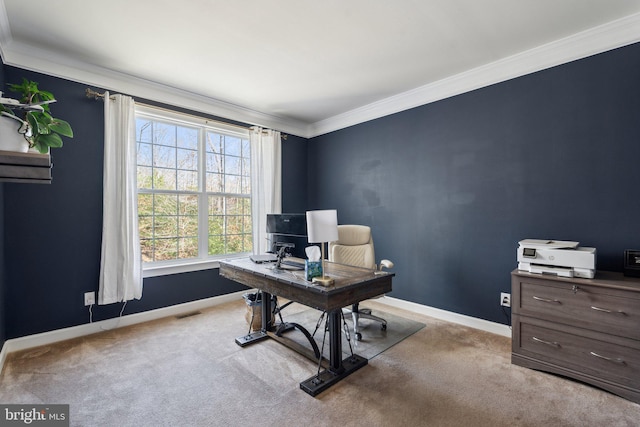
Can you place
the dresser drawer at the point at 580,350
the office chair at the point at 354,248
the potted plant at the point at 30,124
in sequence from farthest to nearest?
1. the office chair at the point at 354,248
2. the dresser drawer at the point at 580,350
3. the potted plant at the point at 30,124

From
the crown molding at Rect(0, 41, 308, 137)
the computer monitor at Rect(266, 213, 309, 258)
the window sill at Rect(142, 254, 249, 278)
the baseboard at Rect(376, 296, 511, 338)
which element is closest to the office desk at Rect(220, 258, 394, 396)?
the computer monitor at Rect(266, 213, 309, 258)

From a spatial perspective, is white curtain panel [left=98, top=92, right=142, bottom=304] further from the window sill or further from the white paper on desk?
the white paper on desk

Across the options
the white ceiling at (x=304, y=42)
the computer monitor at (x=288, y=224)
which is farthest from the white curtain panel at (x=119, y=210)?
the computer monitor at (x=288, y=224)

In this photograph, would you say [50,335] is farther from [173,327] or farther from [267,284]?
[267,284]

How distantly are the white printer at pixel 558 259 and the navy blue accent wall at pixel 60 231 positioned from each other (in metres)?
3.67

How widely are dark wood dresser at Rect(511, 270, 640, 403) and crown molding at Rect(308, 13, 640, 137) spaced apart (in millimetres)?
1772

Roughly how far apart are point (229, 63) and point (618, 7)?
304 cm

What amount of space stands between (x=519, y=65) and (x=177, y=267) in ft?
13.3

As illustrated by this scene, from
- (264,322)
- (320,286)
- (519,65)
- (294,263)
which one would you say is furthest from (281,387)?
(519,65)

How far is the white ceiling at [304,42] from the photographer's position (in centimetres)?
206

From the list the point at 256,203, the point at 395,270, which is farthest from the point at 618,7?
the point at 256,203

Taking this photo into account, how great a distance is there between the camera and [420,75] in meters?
3.07

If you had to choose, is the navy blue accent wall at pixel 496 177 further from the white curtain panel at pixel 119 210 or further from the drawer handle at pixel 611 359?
the white curtain panel at pixel 119 210

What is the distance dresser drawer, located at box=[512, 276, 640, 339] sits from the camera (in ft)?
6.10
